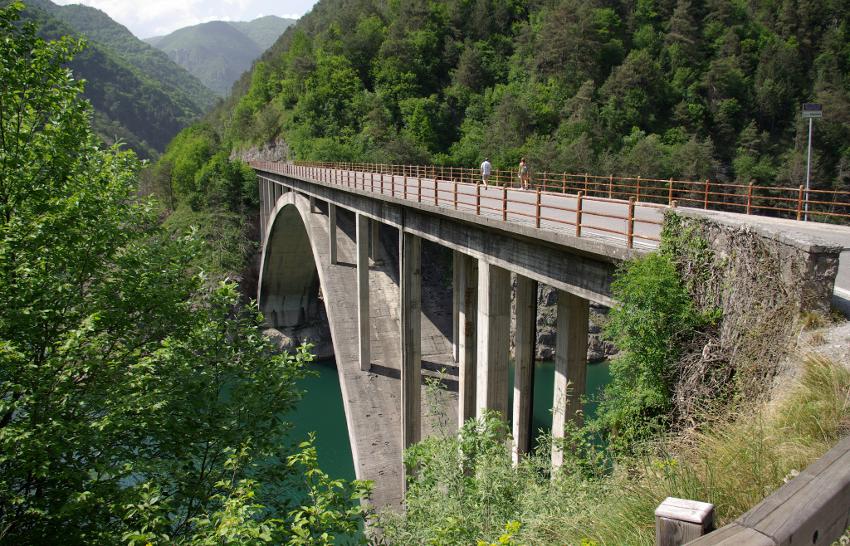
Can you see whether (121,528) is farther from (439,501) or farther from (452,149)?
(452,149)

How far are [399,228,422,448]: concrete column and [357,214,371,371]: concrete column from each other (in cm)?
404

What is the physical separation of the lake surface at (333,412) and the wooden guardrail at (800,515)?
19.5 m

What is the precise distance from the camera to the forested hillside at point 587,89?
4541 cm

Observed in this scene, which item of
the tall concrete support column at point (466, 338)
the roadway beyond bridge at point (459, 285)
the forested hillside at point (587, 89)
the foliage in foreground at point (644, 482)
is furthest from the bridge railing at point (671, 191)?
the foliage in foreground at point (644, 482)

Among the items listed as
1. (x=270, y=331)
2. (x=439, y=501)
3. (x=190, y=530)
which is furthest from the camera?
(x=270, y=331)

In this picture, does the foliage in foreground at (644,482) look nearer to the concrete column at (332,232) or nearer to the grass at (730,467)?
the grass at (730,467)

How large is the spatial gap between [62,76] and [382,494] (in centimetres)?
1485

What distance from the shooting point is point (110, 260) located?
8.48m

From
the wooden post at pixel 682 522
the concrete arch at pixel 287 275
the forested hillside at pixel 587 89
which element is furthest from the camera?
the forested hillside at pixel 587 89

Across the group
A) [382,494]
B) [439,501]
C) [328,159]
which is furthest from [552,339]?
[439,501]

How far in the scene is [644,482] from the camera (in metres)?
4.64

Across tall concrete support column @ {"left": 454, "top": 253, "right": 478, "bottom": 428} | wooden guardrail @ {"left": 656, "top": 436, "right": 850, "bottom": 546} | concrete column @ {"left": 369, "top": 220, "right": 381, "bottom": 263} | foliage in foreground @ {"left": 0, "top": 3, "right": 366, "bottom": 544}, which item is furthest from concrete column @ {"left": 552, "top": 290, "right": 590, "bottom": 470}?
concrete column @ {"left": 369, "top": 220, "right": 381, "bottom": 263}

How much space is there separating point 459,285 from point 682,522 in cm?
1632

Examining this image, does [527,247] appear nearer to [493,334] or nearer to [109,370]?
[493,334]
